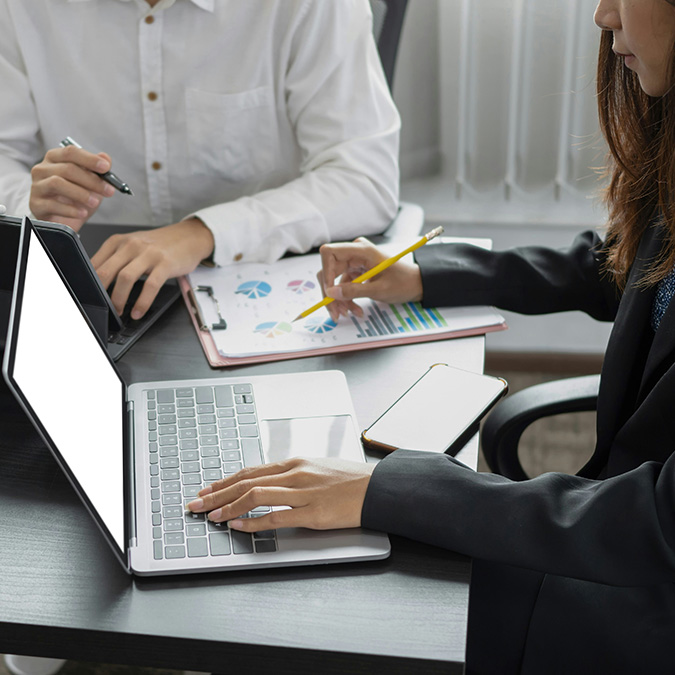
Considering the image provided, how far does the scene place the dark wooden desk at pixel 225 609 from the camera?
607 millimetres

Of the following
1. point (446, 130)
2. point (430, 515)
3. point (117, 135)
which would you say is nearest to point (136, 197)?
point (117, 135)

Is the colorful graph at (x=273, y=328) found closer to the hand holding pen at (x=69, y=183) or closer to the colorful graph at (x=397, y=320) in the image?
the colorful graph at (x=397, y=320)

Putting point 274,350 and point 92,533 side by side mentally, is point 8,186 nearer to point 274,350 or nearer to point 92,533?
point 274,350

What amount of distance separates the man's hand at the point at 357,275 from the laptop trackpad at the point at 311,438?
0.74ft

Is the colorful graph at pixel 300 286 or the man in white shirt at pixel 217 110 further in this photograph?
the man in white shirt at pixel 217 110

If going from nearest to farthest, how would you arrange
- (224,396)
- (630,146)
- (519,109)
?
(224,396) < (630,146) < (519,109)

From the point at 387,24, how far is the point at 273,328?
2.26 ft

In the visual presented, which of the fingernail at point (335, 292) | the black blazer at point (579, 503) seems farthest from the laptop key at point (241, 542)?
the fingernail at point (335, 292)

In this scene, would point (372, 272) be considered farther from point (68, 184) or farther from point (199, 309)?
point (68, 184)

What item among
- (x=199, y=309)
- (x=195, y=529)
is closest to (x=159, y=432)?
(x=195, y=529)

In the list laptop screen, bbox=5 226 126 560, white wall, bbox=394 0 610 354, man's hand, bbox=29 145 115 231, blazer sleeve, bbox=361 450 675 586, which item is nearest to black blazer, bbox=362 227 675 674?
blazer sleeve, bbox=361 450 675 586

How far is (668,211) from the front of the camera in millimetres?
906

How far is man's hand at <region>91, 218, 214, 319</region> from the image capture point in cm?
106

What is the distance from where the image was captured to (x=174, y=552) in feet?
2.25
